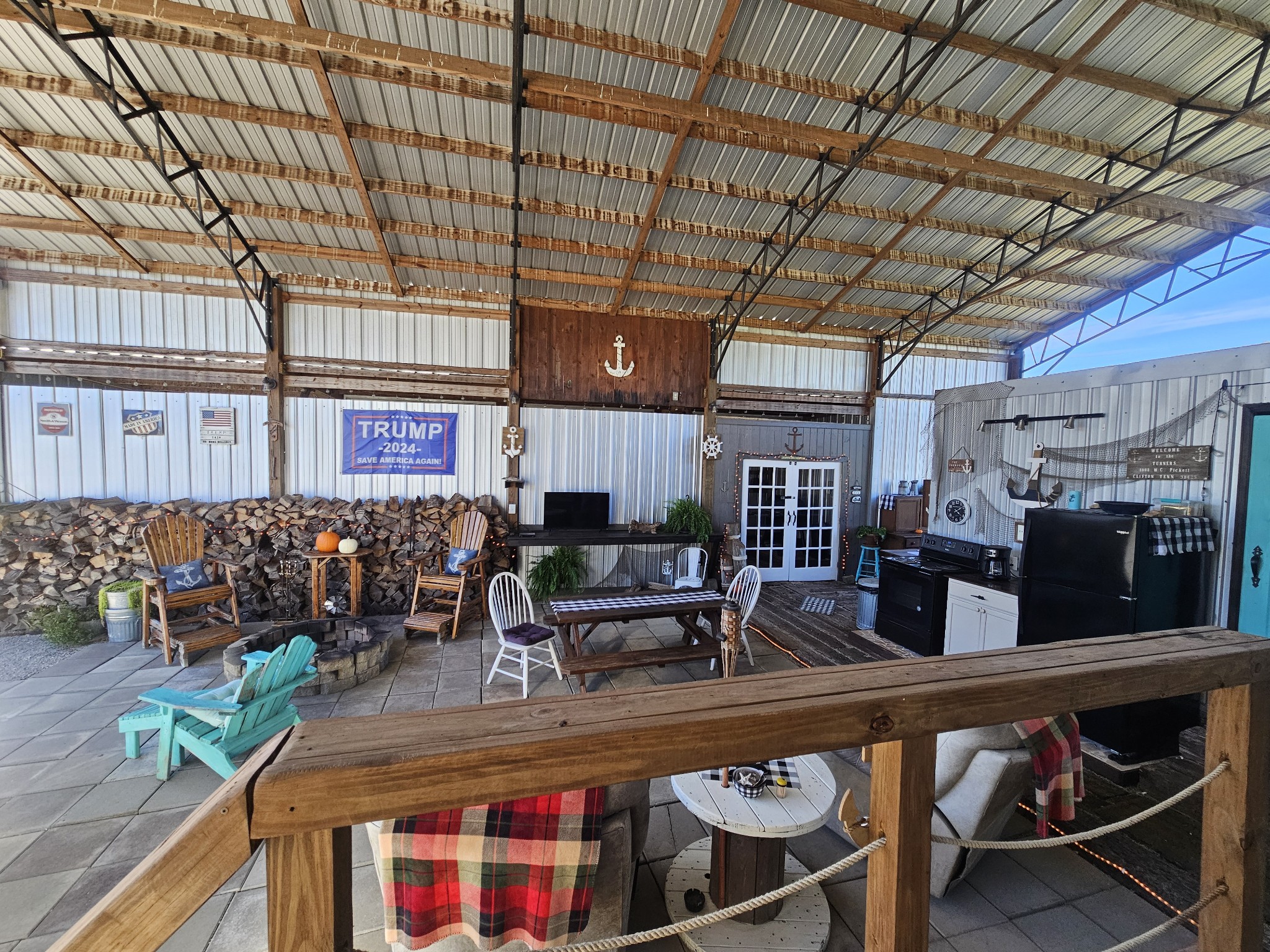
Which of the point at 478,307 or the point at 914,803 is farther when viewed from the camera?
the point at 478,307

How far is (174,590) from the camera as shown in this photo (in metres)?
4.63

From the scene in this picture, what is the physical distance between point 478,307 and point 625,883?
666 cm

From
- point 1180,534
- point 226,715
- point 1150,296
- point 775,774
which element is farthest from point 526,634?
point 1150,296

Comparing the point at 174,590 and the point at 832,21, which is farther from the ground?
the point at 832,21

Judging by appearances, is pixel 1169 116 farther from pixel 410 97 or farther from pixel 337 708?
pixel 337 708

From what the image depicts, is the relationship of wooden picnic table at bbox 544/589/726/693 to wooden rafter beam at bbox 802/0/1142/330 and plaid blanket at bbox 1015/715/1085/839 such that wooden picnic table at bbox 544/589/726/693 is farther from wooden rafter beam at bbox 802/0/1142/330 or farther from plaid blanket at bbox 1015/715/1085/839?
wooden rafter beam at bbox 802/0/1142/330

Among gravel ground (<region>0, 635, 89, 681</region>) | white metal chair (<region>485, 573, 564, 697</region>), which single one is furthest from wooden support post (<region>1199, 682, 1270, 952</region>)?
gravel ground (<region>0, 635, 89, 681</region>)

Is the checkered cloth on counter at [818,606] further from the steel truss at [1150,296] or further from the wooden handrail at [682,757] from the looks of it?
the steel truss at [1150,296]

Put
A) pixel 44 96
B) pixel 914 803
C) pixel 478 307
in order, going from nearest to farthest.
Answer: pixel 914 803, pixel 44 96, pixel 478 307

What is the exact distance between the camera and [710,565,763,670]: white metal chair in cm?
442

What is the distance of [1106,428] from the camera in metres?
4.04

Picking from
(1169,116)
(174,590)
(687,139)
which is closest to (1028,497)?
(1169,116)

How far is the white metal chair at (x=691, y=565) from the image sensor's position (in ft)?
22.8

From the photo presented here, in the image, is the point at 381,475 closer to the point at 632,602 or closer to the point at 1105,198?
the point at 632,602
